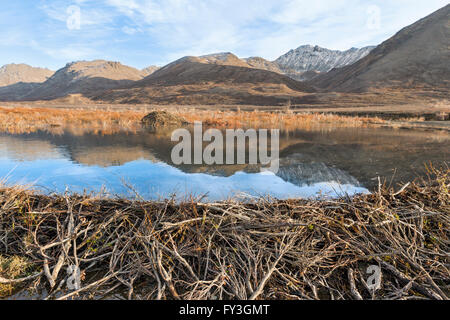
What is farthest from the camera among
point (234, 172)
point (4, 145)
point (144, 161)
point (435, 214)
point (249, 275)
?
point (4, 145)

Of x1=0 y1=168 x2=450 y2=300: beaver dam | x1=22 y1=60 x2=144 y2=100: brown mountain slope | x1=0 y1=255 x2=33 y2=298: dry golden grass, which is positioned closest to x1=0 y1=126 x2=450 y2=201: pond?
x1=0 y1=168 x2=450 y2=300: beaver dam

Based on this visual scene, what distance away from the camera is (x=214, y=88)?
83.1m

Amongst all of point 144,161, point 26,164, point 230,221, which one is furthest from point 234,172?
point 26,164

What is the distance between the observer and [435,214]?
9.21 feet

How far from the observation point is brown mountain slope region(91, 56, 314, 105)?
232 ft

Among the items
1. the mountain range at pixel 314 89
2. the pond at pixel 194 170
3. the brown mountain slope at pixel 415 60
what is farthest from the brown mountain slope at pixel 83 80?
the pond at pixel 194 170

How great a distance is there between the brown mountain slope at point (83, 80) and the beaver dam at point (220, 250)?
133 m

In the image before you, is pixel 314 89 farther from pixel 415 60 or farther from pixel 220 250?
pixel 220 250

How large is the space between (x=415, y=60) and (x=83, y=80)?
148400 mm

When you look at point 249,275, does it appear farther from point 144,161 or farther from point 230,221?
point 144,161

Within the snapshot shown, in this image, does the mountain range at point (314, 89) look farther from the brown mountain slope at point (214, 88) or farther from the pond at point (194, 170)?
the pond at point (194, 170)

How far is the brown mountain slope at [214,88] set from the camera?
7062 cm
